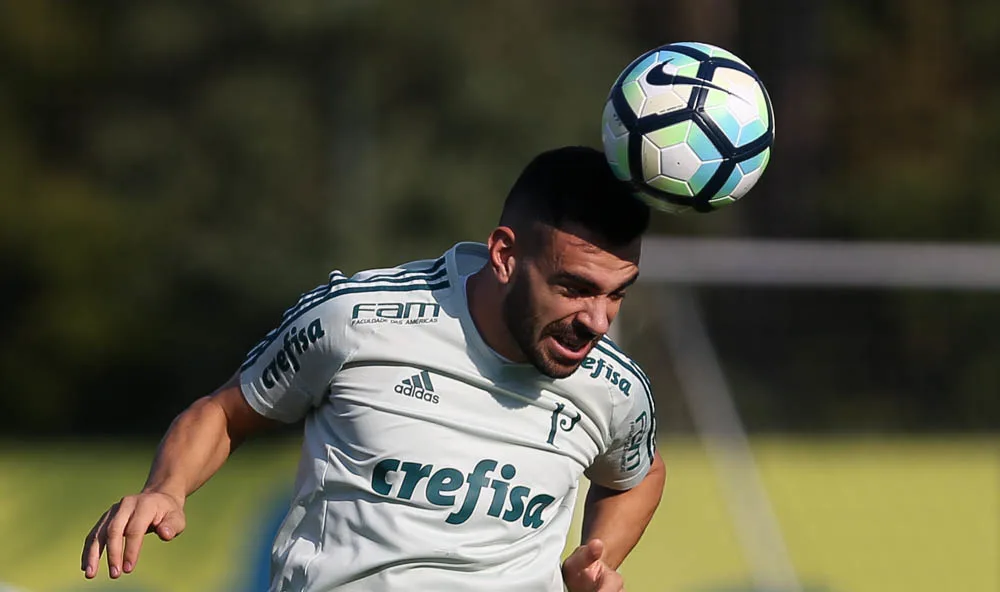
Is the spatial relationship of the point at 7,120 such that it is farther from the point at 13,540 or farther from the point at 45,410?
the point at 13,540

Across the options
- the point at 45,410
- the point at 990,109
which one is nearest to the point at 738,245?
the point at 45,410

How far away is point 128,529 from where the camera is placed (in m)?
3.69

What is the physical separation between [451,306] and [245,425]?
26.0 inches

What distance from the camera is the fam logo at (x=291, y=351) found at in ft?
13.4

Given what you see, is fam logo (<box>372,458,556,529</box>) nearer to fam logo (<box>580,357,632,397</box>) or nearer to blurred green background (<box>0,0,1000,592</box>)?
fam logo (<box>580,357,632,397</box>)

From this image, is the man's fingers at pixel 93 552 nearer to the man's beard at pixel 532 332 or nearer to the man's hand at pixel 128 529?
the man's hand at pixel 128 529

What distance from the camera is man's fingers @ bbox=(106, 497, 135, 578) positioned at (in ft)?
11.9

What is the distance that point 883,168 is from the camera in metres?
21.0

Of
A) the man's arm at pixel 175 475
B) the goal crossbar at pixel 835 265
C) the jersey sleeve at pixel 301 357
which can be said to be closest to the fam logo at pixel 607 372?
the jersey sleeve at pixel 301 357

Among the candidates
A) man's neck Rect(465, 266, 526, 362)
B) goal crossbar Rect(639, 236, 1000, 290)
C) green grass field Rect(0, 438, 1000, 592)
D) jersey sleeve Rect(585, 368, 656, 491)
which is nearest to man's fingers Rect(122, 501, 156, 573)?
man's neck Rect(465, 266, 526, 362)

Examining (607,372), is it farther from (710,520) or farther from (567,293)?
(710,520)

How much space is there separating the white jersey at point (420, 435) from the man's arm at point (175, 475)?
0.09 meters

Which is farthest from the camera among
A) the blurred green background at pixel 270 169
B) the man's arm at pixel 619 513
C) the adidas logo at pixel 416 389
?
the blurred green background at pixel 270 169

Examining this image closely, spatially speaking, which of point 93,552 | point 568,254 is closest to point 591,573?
point 568,254
